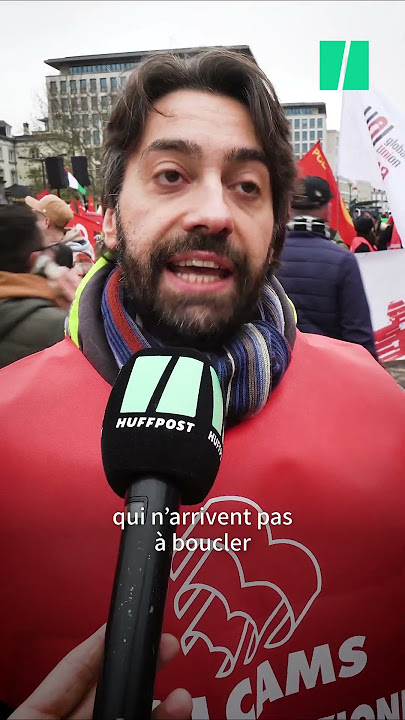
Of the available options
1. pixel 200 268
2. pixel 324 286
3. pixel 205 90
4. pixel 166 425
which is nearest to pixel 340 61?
pixel 324 286

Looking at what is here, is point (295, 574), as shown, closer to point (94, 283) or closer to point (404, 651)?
A: point (404, 651)

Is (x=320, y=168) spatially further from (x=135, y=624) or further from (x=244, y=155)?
(x=135, y=624)

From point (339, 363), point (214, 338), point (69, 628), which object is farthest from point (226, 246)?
point (69, 628)

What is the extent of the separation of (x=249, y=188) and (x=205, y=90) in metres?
0.22

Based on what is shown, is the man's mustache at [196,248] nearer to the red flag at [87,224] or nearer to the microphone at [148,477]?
the microphone at [148,477]

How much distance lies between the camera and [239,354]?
1.10 metres

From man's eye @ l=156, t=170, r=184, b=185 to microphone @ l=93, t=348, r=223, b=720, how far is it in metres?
0.47

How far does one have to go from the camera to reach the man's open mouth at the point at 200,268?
108cm

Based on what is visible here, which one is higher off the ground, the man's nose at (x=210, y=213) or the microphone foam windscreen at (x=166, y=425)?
the man's nose at (x=210, y=213)

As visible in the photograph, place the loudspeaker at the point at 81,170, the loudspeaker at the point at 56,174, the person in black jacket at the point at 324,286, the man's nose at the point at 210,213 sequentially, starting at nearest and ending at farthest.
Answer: the man's nose at the point at 210,213 → the person in black jacket at the point at 324,286 → the loudspeaker at the point at 56,174 → the loudspeaker at the point at 81,170

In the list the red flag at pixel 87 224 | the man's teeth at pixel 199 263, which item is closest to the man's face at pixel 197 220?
the man's teeth at pixel 199 263

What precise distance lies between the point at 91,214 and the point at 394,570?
19.4 feet

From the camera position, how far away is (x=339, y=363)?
4.32ft

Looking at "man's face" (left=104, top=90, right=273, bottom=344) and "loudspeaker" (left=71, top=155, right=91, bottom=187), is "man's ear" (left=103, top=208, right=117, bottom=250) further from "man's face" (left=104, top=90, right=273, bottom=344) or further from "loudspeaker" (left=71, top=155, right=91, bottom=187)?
"loudspeaker" (left=71, top=155, right=91, bottom=187)
